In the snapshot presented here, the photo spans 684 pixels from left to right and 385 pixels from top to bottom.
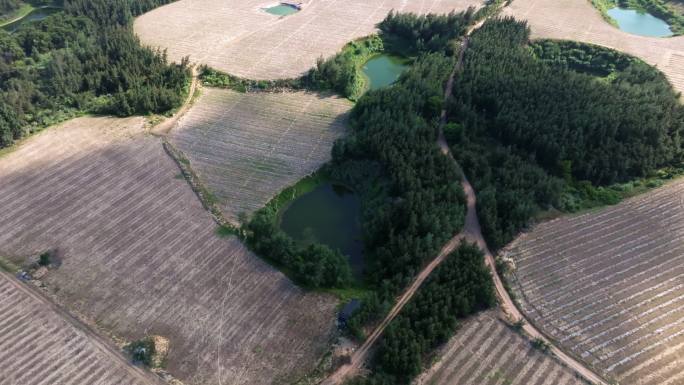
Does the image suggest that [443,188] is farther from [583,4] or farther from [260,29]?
[583,4]

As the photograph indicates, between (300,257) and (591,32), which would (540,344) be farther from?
(591,32)

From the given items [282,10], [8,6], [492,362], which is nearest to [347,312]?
[492,362]

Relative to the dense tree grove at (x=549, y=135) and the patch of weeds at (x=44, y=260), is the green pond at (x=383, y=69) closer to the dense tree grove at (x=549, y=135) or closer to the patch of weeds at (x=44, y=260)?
the dense tree grove at (x=549, y=135)

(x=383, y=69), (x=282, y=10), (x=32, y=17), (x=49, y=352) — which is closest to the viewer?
(x=49, y=352)

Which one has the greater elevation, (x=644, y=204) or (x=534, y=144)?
(x=534, y=144)

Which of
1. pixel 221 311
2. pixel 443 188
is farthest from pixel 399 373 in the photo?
pixel 443 188

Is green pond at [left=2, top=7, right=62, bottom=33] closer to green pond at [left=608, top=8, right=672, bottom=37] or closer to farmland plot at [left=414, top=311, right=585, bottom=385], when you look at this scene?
farmland plot at [left=414, top=311, right=585, bottom=385]
